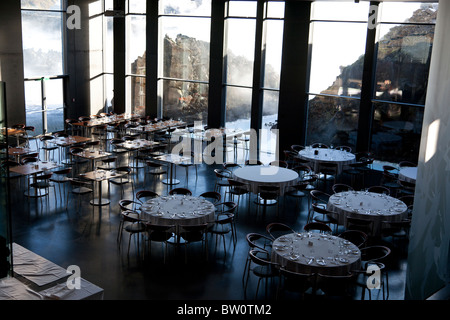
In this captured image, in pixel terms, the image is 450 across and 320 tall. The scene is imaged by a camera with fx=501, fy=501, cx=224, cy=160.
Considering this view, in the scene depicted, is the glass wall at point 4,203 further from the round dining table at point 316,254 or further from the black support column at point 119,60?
the black support column at point 119,60

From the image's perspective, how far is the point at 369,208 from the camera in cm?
1096

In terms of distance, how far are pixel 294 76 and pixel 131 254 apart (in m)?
10.7

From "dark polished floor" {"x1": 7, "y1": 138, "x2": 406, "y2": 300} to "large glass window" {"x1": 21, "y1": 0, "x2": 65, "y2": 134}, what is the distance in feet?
24.6

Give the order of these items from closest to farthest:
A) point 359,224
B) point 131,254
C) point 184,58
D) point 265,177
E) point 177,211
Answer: point 131,254 → point 177,211 → point 359,224 → point 265,177 → point 184,58

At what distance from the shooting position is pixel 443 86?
782 centimetres

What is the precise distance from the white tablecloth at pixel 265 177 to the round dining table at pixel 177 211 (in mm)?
2201

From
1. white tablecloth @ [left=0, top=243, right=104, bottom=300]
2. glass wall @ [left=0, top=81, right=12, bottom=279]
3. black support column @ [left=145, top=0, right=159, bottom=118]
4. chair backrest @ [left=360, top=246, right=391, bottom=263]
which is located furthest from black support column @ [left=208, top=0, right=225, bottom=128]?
glass wall @ [left=0, top=81, right=12, bottom=279]

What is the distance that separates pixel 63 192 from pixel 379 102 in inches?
416

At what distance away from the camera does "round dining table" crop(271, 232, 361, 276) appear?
816cm

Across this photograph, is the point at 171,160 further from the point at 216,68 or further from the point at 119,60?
the point at 119,60

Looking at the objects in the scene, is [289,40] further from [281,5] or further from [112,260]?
[112,260]

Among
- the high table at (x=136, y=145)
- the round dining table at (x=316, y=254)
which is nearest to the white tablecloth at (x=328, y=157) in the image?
the high table at (x=136, y=145)

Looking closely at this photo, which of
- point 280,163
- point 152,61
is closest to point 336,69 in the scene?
point 280,163
